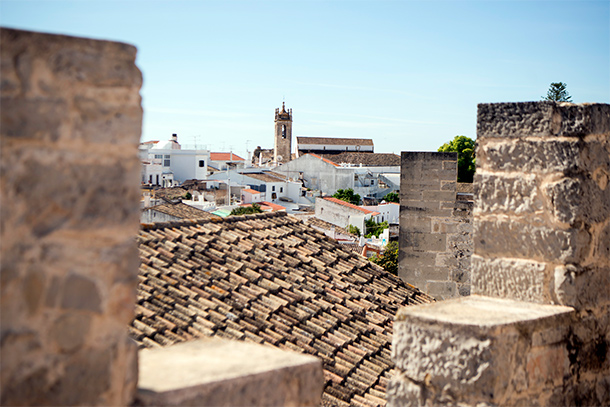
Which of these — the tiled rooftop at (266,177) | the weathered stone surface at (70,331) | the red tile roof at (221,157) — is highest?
the weathered stone surface at (70,331)

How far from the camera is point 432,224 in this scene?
891 centimetres

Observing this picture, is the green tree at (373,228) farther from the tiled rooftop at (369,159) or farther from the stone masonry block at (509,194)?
the stone masonry block at (509,194)

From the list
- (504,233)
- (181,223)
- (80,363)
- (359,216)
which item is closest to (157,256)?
(181,223)

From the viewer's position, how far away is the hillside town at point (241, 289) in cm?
159

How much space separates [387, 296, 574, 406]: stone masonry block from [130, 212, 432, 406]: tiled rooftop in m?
2.48

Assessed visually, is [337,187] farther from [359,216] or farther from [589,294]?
[589,294]

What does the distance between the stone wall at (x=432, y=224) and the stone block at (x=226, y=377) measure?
22.6ft

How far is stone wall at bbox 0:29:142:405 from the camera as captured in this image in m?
1.56

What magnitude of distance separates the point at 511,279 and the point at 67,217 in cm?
206

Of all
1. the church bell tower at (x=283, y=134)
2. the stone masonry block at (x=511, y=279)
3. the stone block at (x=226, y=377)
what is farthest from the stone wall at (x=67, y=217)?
the church bell tower at (x=283, y=134)

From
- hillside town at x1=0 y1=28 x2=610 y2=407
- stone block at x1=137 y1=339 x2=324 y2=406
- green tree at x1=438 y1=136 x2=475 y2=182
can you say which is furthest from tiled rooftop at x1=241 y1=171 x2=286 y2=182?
stone block at x1=137 y1=339 x2=324 y2=406

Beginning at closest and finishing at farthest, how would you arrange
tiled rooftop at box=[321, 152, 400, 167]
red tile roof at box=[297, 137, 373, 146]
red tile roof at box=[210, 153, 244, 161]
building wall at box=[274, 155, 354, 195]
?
1. building wall at box=[274, 155, 354, 195]
2. tiled rooftop at box=[321, 152, 400, 167]
3. red tile roof at box=[210, 153, 244, 161]
4. red tile roof at box=[297, 137, 373, 146]

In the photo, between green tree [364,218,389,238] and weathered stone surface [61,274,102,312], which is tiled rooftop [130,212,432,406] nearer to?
weathered stone surface [61,274,102,312]

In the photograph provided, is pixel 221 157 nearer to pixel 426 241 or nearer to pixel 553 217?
pixel 426 241
